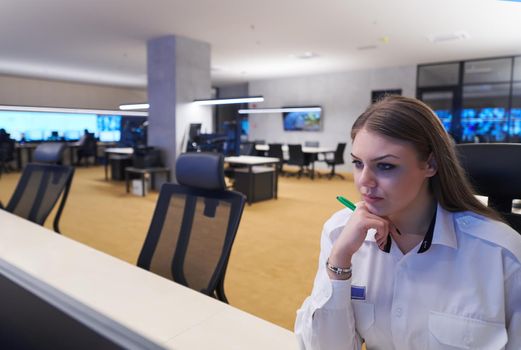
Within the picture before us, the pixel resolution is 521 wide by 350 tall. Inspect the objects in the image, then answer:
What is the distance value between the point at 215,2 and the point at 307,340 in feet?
16.4

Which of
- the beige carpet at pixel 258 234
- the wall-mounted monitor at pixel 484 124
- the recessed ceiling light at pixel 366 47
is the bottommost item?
the beige carpet at pixel 258 234

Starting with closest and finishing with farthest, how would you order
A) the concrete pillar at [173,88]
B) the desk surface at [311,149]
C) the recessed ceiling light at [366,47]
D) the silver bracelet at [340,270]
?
1. the silver bracelet at [340,270]
2. the concrete pillar at [173,88]
3. the recessed ceiling light at [366,47]
4. the desk surface at [311,149]

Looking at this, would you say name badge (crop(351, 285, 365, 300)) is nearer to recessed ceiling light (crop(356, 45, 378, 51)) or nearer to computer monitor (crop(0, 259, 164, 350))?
computer monitor (crop(0, 259, 164, 350))

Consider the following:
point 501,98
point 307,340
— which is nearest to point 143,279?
point 307,340

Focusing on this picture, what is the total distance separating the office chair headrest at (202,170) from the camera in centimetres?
197

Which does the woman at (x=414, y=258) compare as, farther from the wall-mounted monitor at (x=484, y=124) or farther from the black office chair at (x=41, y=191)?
the wall-mounted monitor at (x=484, y=124)

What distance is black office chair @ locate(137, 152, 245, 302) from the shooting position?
187 centimetres

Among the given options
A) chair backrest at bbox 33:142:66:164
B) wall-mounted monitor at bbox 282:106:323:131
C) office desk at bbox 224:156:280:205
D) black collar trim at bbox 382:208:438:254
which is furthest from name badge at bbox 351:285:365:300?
wall-mounted monitor at bbox 282:106:323:131

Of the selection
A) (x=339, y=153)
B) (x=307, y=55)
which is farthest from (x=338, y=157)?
(x=307, y=55)

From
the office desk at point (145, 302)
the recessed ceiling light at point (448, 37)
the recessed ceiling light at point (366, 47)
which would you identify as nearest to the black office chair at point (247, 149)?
the recessed ceiling light at point (366, 47)

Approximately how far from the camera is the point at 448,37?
666 cm

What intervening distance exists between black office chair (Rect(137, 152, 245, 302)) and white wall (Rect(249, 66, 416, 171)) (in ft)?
27.2

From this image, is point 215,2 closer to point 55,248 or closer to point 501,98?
point 55,248

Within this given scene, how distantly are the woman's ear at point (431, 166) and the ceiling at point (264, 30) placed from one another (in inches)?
183
